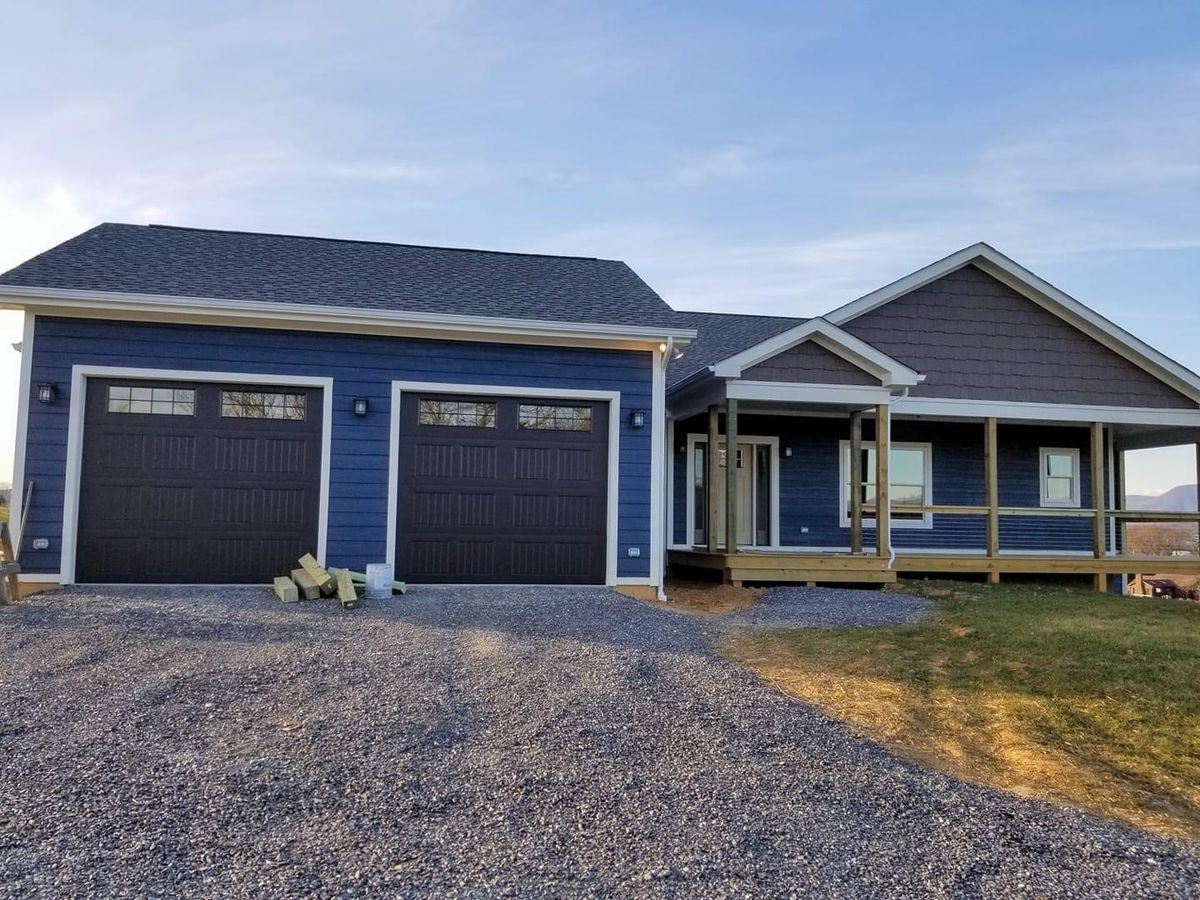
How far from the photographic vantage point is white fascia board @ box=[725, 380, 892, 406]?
10.3 meters

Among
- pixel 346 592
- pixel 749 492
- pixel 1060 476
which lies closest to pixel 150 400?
pixel 346 592

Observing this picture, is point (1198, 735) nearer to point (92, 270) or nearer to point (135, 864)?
point (135, 864)

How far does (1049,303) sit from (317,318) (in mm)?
10862

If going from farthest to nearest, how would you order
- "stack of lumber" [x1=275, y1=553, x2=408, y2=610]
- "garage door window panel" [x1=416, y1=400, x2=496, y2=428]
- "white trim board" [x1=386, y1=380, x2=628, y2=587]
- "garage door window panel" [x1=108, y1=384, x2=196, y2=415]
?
"garage door window panel" [x1=416, y1=400, x2=496, y2=428] < "white trim board" [x1=386, y1=380, x2=628, y2=587] < "garage door window panel" [x1=108, y1=384, x2=196, y2=415] < "stack of lumber" [x1=275, y1=553, x2=408, y2=610]

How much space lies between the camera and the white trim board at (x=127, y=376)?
8.18 m

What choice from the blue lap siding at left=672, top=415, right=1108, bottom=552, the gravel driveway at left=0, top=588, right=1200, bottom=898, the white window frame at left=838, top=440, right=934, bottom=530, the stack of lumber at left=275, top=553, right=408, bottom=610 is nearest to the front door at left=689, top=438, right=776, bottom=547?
the blue lap siding at left=672, top=415, right=1108, bottom=552

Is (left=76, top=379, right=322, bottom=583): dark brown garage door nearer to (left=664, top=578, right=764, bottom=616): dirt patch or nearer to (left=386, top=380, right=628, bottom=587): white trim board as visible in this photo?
(left=386, top=380, right=628, bottom=587): white trim board

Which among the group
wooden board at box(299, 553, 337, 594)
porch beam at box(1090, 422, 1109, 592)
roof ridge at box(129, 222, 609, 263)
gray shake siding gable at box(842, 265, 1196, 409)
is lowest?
wooden board at box(299, 553, 337, 594)

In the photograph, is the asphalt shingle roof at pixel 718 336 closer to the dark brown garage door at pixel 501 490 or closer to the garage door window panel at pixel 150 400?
the dark brown garage door at pixel 501 490

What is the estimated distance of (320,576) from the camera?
7906mm

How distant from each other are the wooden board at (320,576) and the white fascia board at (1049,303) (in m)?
8.15

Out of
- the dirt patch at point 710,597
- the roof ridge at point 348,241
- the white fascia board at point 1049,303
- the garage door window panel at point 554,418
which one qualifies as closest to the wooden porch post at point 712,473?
the dirt patch at point 710,597

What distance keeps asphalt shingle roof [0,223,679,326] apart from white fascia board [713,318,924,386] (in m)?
1.42

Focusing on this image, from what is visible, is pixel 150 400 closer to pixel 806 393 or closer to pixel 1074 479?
pixel 806 393
